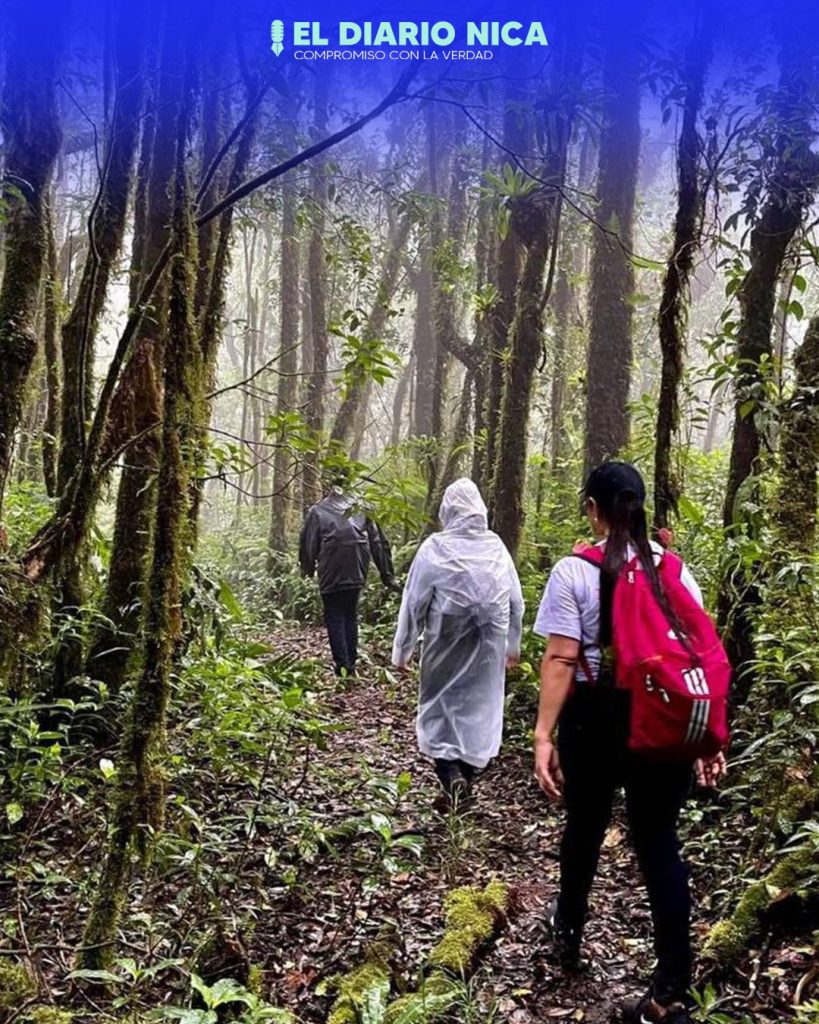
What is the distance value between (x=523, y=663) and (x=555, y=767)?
3560 mm

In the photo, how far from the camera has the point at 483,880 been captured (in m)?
4.11

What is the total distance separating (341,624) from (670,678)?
19.6ft

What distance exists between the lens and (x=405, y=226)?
1483 cm

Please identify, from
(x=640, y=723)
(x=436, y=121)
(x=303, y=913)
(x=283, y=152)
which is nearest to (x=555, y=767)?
(x=640, y=723)

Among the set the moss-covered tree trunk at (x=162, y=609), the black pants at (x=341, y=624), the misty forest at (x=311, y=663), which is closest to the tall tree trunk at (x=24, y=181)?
the misty forest at (x=311, y=663)

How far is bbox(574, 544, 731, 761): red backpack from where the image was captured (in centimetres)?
271

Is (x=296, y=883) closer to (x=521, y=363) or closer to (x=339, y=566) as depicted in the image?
(x=339, y=566)

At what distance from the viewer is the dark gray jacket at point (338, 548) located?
8.36 meters

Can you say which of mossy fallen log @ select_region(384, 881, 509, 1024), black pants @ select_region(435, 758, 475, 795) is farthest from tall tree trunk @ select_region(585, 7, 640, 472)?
mossy fallen log @ select_region(384, 881, 509, 1024)

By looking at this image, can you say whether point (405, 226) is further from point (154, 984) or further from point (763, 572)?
point (154, 984)

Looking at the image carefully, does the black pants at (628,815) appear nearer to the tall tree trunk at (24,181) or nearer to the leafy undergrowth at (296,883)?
the leafy undergrowth at (296,883)

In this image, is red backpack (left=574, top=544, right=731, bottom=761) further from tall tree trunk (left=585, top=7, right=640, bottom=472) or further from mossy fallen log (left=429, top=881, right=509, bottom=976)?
tall tree trunk (left=585, top=7, right=640, bottom=472)

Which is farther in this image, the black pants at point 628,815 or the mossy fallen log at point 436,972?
the black pants at point 628,815

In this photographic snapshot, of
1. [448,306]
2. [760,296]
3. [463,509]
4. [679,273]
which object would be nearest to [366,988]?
[463,509]
